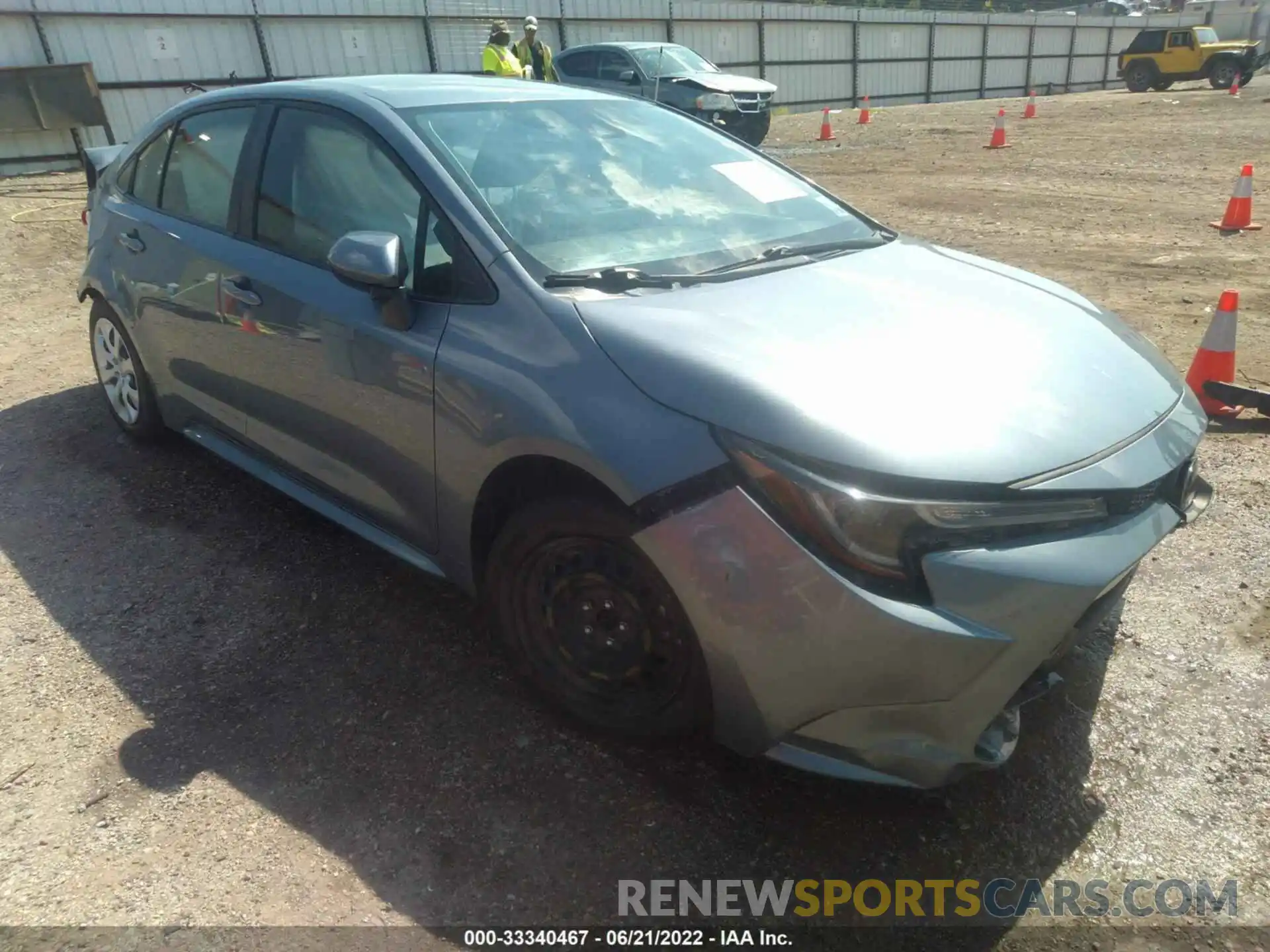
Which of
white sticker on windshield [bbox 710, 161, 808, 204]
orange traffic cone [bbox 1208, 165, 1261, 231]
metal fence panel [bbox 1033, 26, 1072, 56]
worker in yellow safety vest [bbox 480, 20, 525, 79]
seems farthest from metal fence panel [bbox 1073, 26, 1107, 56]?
white sticker on windshield [bbox 710, 161, 808, 204]

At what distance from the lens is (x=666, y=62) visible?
47.6 ft

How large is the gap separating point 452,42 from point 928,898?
65.7ft

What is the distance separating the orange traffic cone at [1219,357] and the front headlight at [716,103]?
34.9 feet

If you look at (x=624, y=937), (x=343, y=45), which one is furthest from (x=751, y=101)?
(x=624, y=937)

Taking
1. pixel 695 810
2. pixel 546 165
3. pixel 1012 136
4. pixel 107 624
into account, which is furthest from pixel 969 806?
pixel 1012 136

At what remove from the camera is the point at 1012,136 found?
17.1 meters

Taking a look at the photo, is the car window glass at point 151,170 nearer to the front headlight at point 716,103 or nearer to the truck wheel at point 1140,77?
the front headlight at point 716,103

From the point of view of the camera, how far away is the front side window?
14336mm

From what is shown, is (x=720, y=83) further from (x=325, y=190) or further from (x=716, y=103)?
(x=325, y=190)

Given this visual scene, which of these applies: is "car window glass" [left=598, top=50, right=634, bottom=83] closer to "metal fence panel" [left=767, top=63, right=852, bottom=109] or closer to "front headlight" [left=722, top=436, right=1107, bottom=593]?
"metal fence panel" [left=767, top=63, right=852, bottom=109]

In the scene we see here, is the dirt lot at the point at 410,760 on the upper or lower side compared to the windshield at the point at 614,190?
lower

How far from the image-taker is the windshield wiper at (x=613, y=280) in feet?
8.25

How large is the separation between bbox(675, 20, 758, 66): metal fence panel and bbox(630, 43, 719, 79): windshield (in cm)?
893

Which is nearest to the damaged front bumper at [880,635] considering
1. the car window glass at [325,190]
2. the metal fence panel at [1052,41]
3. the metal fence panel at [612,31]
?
the car window glass at [325,190]
